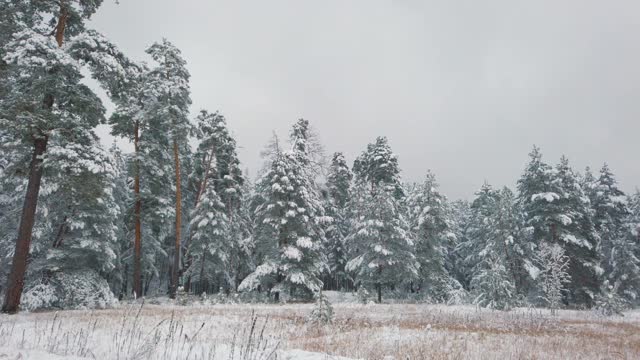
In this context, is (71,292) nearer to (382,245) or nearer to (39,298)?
(39,298)

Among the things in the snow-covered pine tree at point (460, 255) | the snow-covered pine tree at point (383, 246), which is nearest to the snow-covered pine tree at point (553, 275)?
the snow-covered pine tree at point (383, 246)

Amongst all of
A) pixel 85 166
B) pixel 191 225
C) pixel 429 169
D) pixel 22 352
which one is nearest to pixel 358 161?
pixel 429 169

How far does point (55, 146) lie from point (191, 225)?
20.6 metres

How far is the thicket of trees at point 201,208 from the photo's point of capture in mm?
13703

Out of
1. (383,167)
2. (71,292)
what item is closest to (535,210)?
(383,167)

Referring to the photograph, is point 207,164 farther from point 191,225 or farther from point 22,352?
point 22,352

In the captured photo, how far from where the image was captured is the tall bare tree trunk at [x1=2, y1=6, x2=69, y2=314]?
43.7ft

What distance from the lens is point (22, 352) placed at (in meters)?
5.33

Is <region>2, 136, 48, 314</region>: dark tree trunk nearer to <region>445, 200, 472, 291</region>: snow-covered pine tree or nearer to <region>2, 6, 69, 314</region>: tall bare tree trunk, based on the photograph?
<region>2, 6, 69, 314</region>: tall bare tree trunk

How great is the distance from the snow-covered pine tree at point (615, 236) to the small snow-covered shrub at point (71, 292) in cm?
4338

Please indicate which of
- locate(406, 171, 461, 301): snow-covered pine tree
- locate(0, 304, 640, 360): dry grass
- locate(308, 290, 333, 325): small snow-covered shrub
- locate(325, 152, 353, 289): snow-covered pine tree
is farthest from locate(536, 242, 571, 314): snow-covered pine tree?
locate(325, 152, 353, 289): snow-covered pine tree

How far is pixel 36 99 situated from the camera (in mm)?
13320

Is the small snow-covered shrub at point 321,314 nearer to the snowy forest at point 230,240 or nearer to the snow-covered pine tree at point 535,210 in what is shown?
the snowy forest at point 230,240

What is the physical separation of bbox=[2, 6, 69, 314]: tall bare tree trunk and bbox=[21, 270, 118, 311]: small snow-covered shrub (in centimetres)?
236
